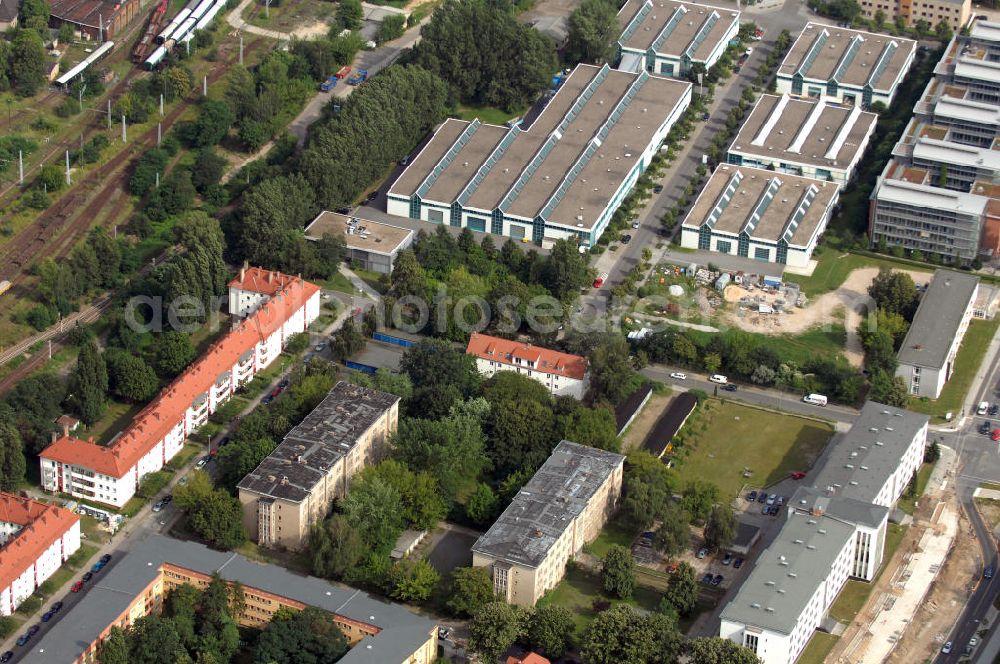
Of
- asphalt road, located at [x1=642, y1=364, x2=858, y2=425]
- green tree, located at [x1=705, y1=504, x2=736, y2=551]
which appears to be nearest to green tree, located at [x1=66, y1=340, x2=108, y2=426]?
asphalt road, located at [x1=642, y1=364, x2=858, y2=425]

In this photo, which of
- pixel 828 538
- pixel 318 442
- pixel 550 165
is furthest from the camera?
pixel 550 165

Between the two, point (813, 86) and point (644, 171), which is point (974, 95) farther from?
point (644, 171)

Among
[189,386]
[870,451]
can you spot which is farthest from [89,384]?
[870,451]

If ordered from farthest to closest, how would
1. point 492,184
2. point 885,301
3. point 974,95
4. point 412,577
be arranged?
point 974,95 < point 492,184 < point 885,301 < point 412,577

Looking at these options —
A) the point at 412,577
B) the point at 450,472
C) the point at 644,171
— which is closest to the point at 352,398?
Answer: the point at 450,472

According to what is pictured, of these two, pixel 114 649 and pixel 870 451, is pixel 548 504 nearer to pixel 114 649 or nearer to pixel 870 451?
pixel 870 451

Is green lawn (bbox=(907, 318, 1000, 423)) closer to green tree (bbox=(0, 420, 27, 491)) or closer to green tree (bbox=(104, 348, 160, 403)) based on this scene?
green tree (bbox=(104, 348, 160, 403))
